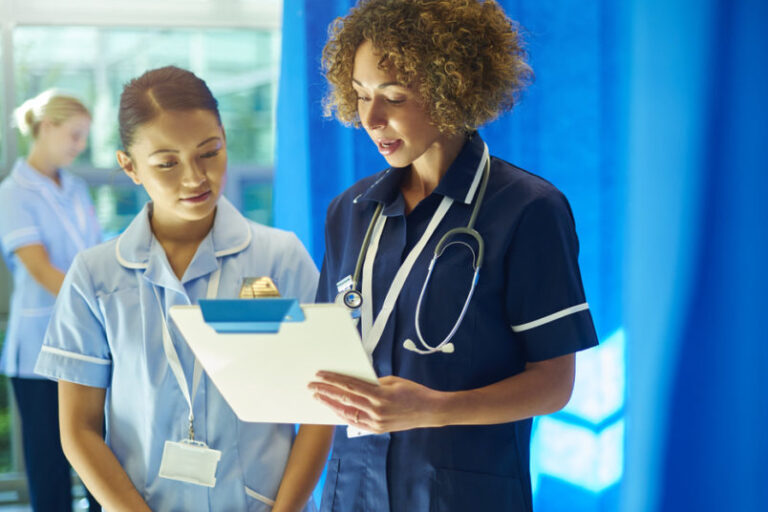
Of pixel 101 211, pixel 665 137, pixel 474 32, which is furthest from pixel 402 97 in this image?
pixel 101 211

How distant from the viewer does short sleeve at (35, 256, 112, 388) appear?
131 centimetres

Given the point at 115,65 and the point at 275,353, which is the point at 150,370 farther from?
the point at 115,65

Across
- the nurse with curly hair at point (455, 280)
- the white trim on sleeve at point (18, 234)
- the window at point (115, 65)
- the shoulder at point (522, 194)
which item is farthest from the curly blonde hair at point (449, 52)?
the window at point (115, 65)

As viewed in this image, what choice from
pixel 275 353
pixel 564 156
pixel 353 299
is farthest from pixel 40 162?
pixel 275 353

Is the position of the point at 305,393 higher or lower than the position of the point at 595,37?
lower

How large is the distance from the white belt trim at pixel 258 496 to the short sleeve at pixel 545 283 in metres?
0.55

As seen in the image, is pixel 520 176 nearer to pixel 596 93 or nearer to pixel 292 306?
pixel 292 306

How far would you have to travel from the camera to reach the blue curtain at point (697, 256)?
2016mm

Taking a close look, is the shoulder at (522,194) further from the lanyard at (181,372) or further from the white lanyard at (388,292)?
the lanyard at (181,372)

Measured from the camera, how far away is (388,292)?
3.98ft

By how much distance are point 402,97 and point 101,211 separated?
273cm

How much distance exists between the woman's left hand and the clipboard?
2 cm

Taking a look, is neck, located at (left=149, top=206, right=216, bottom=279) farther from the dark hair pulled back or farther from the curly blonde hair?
the curly blonde hair

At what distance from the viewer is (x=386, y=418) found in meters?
1.03
